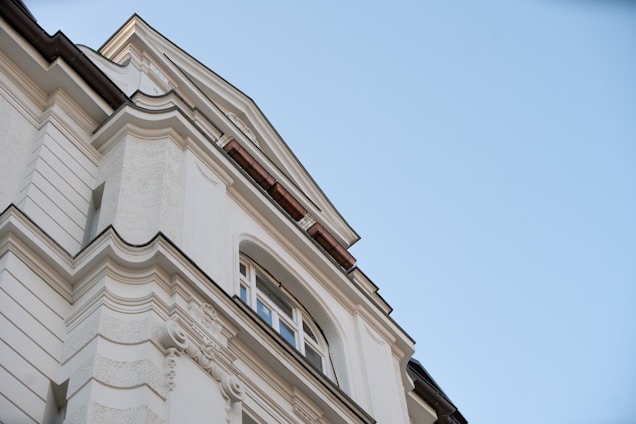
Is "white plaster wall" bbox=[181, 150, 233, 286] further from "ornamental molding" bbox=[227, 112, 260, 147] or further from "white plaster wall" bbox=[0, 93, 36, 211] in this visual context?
"ornamental molding" bbox=[227, 112, 260, 147]

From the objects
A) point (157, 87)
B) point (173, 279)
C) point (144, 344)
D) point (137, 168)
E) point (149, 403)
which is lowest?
point (149, 403)

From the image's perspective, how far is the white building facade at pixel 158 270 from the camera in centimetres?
1318

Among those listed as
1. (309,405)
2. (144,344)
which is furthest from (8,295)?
(309,405)

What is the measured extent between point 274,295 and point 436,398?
552cm

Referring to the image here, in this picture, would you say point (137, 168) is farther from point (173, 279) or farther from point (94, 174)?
point (173, 279)

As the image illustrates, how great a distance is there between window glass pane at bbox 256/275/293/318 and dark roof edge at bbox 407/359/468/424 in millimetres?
4595

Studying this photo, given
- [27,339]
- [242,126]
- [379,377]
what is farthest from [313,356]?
[242,126]

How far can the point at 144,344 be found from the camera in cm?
1348

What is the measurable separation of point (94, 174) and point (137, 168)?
2.26ft

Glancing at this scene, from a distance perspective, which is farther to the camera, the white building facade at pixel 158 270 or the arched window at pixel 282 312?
the arched window at pixel 282 312

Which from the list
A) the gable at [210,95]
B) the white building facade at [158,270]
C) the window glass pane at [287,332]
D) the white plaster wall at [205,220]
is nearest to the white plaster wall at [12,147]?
the white building facade at [158,270]

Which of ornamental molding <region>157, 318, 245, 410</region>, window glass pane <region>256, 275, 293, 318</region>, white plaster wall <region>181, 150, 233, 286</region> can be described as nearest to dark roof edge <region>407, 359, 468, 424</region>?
window glass pane <region>256, 275, 293, 318</region>

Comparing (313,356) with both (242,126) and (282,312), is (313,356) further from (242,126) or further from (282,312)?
(242,126)

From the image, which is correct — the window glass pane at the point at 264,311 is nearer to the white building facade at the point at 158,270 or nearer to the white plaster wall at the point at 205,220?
the white building facade at the point at 158,270
